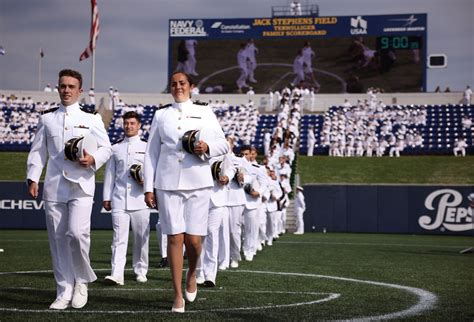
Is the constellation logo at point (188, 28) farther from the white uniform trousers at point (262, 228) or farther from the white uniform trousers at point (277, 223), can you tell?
the white uniform trousers at point (262, 228)

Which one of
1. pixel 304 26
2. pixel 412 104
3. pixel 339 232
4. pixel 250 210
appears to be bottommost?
pixel 339 232

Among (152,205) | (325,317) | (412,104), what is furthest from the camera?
(412,104)

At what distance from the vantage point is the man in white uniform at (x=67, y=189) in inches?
349

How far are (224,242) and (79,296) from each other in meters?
5.23

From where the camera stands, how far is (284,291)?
10.4 metres

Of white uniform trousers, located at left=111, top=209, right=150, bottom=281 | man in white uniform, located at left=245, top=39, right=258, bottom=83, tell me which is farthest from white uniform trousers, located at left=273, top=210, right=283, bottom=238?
man in white uniform, located at left=245, top=39, right=258, bottom=83

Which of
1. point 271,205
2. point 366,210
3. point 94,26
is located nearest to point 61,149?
point 271,205

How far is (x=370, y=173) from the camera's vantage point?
41156 mm

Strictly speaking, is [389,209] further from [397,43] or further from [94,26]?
[94,26]

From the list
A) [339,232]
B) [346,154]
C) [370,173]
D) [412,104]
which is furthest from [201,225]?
[412,104]

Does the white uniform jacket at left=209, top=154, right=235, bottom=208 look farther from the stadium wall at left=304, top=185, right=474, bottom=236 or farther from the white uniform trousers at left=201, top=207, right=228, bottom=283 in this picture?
the stadium wall at left=304, top=185, right=474, bottom=236

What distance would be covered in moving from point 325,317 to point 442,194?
2419cm

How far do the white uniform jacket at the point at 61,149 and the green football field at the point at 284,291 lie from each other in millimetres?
1293

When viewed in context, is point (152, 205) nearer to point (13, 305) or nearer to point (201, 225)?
point (201, 225)
